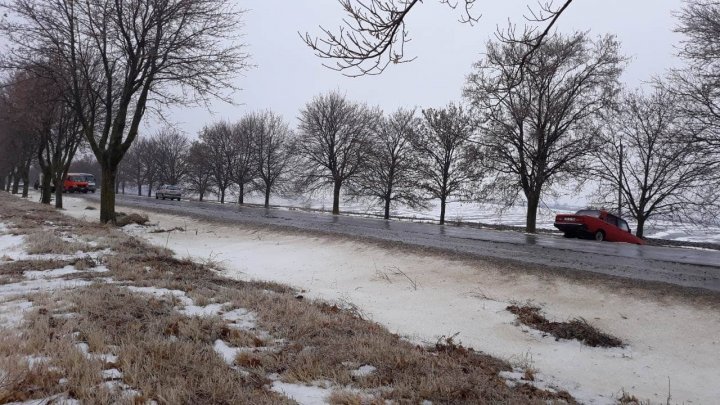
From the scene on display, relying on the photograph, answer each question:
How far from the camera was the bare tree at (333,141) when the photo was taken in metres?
37.6

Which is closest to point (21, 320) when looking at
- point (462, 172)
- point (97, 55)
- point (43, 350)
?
point (43, 350)

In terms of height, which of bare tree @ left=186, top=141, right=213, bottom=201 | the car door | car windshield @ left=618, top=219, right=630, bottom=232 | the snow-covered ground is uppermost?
bare tree @ left=186, top=141, right=213, bottom=201

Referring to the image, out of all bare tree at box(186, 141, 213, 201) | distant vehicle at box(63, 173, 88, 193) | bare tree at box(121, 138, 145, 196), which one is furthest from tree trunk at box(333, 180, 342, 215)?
bare tree at box(121, 138, 145, 196)

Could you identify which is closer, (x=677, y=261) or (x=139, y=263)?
(x=139, y=263)

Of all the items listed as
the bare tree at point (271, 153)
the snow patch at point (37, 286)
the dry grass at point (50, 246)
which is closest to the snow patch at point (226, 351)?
the snow patch at point (37, 286)

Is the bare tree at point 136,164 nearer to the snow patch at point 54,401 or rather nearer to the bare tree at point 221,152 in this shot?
the bare tree at point 221,152

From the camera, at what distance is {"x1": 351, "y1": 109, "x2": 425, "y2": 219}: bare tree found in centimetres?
3619

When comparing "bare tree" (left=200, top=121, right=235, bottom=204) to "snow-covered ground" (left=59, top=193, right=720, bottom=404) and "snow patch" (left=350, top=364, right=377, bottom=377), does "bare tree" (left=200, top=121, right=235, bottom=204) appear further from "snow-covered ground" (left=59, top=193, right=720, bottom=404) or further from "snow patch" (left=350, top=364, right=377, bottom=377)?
"snow patch" (left=350, top=364, right=377, bottom=377)

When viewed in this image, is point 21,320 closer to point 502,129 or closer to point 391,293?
point 391,293

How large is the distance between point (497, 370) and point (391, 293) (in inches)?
152

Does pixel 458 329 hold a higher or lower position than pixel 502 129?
lower

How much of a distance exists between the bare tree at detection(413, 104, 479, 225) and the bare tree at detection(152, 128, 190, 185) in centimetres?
4766

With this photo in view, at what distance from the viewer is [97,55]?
21.5m

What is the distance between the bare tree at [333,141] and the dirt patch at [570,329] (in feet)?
101
